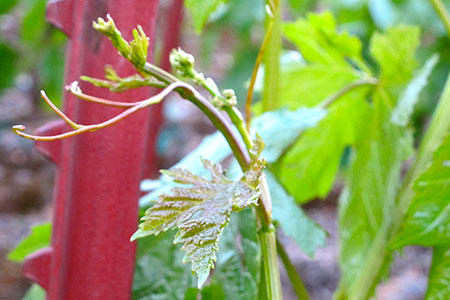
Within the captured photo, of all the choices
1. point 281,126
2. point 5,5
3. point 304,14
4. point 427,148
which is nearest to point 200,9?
point 281,126

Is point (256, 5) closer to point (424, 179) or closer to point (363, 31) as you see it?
point (363, 31)

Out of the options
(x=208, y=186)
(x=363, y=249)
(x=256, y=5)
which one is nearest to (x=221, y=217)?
(x=208, y=186)

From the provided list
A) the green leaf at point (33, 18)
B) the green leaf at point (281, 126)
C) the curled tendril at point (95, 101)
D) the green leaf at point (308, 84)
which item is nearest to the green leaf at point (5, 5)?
the green leaf at point (33, 18)

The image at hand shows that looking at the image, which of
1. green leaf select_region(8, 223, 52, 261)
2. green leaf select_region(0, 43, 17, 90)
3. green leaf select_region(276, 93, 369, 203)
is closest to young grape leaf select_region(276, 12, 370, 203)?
green leaf select_region(276, 93, 369, 203)

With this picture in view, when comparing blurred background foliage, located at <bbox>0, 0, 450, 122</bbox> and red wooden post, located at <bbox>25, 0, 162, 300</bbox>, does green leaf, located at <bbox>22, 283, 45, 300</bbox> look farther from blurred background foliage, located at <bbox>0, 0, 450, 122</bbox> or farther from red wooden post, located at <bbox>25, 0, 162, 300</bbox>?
blurred background foliage, located at <bbox>0, 0, 450, 122</bbox>

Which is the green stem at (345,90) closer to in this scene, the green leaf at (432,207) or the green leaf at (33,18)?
the green leaf at (432,207)

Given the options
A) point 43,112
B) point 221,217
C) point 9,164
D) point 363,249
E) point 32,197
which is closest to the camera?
point 221,217

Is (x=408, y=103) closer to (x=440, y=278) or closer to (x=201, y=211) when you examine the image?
(x=440, y=278)
